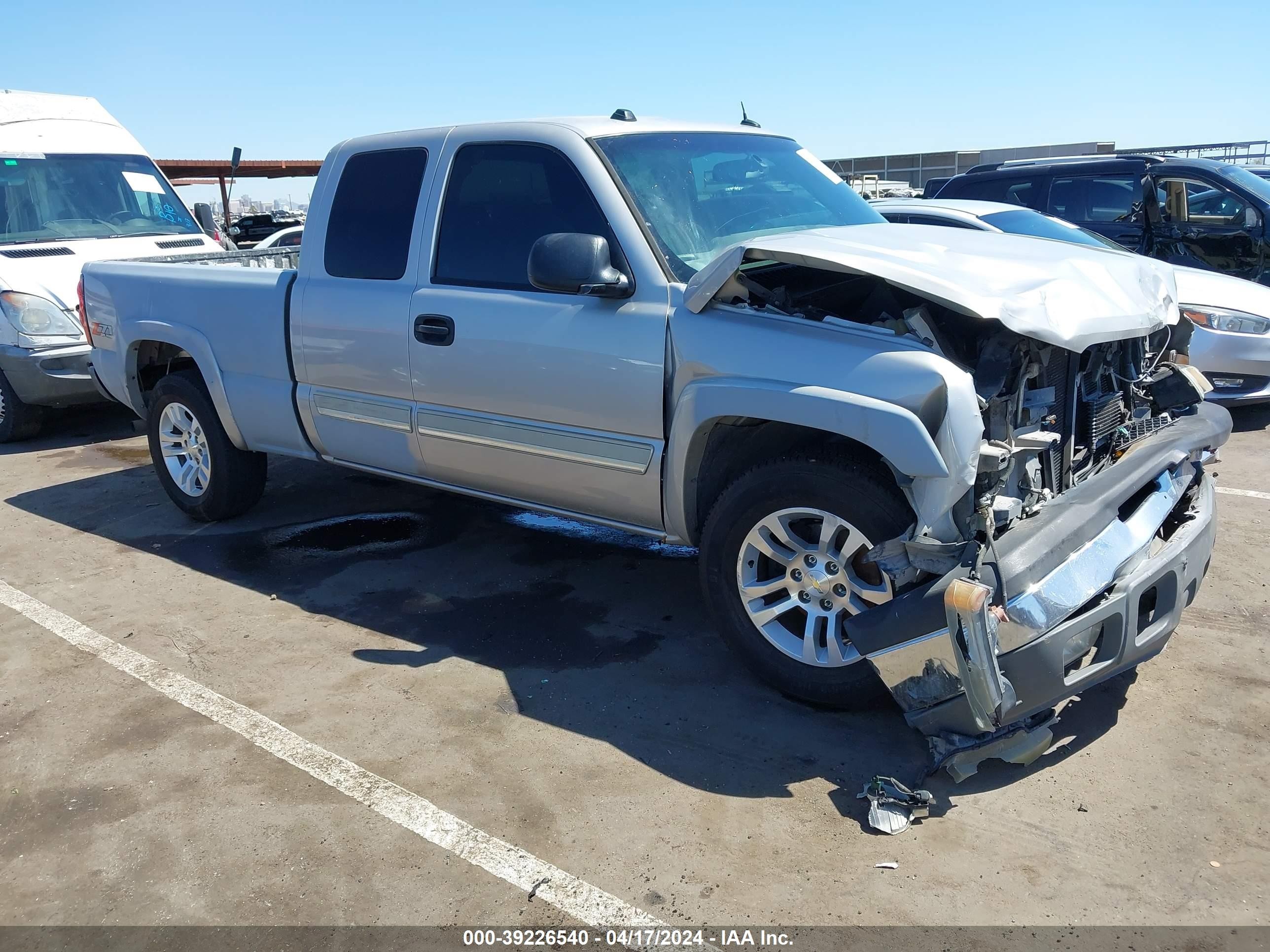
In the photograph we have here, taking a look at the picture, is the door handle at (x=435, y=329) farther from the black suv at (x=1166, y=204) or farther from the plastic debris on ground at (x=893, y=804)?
the black suv at (x=1166, y=204)

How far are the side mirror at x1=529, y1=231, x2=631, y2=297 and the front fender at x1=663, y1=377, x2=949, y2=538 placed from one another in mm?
540

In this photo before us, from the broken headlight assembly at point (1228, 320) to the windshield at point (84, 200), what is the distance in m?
8.58

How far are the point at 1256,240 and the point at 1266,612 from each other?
5.38m

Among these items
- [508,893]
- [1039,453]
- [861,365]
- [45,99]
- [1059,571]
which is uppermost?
[45,99]

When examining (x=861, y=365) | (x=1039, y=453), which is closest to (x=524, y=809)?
(x=861, y=365)

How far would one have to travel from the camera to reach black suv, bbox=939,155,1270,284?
833cm

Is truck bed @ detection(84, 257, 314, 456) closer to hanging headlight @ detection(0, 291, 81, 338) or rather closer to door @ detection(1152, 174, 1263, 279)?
hanging headlight @ detection(0, 291, 81, 338)

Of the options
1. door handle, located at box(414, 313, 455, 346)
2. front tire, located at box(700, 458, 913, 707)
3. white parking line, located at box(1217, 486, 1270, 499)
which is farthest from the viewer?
white parking line, located at box(1217, 486, 1270, 499)

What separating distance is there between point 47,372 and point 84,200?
1989 mm

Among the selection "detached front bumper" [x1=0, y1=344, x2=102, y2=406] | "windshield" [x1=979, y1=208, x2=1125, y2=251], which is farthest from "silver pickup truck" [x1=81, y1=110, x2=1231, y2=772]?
"detached front bumper" [x1=0, y1=344, x2=102, y2=406]

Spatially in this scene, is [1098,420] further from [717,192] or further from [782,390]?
[717,192]

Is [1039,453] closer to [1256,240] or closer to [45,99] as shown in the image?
[1256,240]

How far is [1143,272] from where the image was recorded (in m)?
3.79

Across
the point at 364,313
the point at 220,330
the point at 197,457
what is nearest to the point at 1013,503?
the point at 364,313
